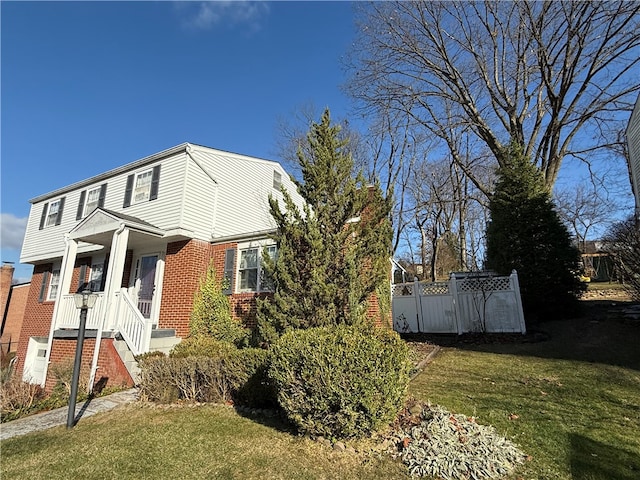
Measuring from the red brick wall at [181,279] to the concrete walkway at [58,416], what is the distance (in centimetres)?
316

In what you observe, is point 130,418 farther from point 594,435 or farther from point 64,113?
point 64,113

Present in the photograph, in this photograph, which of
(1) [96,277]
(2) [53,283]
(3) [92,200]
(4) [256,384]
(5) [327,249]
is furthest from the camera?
(2) [53,283]

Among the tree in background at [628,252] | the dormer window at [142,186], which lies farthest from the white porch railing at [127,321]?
the tree in background at [628,252]

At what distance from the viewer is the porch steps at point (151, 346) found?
774cm

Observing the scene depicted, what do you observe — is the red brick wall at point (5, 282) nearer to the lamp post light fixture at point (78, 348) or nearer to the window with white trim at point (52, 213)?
the window with white trim at point (52, 213)

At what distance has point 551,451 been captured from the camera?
343 cm

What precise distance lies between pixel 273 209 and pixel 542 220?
8893 millimetres

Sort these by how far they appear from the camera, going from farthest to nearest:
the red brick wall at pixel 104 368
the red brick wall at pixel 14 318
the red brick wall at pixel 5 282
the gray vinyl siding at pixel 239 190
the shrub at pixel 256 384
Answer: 1. the red brick wall at pixel 5 282
2. the red brick wall at pixel 14 318
3. the gray vinyl siding at pixel 239 190
4. the red brick wall at pixel 104 368
5. the shrub at pixel 256 384

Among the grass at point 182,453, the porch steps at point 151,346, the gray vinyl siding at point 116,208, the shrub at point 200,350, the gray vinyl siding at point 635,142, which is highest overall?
the gray vinyl siding at point 635,142

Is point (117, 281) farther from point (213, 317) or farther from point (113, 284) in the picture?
point (213, 317)

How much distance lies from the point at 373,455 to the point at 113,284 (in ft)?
27.3

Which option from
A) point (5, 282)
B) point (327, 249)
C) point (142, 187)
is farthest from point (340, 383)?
point (5, 282)

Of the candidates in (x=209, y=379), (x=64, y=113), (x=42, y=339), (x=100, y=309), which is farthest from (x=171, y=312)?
(x=64, y=113)

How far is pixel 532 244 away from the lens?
10.3 metres
